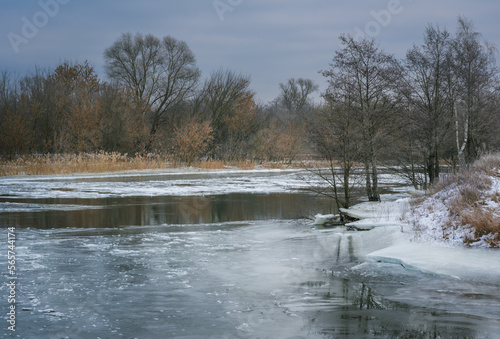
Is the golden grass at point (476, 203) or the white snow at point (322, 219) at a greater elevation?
the golden grass at point (476, 203)

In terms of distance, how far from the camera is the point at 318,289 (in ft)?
24.2

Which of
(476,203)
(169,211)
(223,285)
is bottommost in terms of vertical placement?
(223,285)

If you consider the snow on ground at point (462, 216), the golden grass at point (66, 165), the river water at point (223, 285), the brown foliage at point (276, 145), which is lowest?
the river water at point (223, 285)

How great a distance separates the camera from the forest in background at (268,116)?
1777 cm

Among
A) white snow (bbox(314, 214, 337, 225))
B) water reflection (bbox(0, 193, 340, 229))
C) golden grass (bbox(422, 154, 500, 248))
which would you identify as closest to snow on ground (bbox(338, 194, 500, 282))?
golden grass (bbox(422, 154, 500, 248))

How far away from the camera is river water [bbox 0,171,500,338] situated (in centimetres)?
576

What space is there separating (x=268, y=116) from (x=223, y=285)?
159 ft

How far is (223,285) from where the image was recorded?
25.1 feet

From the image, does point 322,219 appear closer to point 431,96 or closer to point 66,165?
point 431,96

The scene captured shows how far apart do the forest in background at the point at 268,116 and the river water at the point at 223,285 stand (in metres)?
4.33

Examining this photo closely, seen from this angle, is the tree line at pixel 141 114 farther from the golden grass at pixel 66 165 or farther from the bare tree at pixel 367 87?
the bare tree at pixel 367 87

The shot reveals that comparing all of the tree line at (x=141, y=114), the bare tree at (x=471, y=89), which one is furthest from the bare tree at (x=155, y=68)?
the bare tree at (x=471, y=89)

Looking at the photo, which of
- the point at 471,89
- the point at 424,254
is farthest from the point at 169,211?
the point at 471,89

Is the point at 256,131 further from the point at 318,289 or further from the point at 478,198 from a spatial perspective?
the point at 318,289
